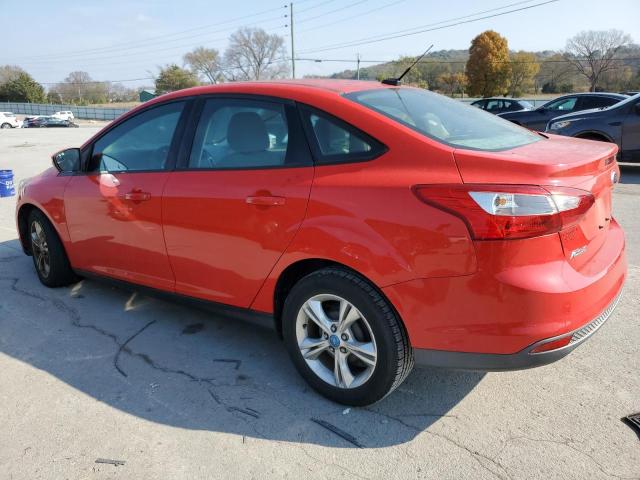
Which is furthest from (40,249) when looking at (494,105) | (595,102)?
(494,105)

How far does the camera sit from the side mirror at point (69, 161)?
409 cm

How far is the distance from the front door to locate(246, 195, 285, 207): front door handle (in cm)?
82

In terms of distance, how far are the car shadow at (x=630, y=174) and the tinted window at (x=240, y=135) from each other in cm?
853

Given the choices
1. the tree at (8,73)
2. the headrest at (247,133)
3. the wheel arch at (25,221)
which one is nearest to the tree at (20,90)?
the tree at (8,73)

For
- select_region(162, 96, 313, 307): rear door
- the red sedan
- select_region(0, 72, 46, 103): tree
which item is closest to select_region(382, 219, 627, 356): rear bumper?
the red sedan

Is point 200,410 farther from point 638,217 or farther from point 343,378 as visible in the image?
point 638,217

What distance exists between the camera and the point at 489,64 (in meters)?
52.9

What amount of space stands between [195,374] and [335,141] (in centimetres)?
163

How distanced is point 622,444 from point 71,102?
105 m

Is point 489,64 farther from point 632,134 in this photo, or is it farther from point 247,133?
point 247,133

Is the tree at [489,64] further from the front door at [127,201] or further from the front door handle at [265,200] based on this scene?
the front door handle at [265,200]

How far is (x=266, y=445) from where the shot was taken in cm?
248

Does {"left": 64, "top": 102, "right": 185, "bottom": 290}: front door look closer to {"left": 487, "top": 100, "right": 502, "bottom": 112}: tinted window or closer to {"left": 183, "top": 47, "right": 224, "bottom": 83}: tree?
{"left": 487, "top": 100, "right": 502, "bottom": 112}: tinted window

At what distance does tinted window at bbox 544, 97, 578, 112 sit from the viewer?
13815 mm
